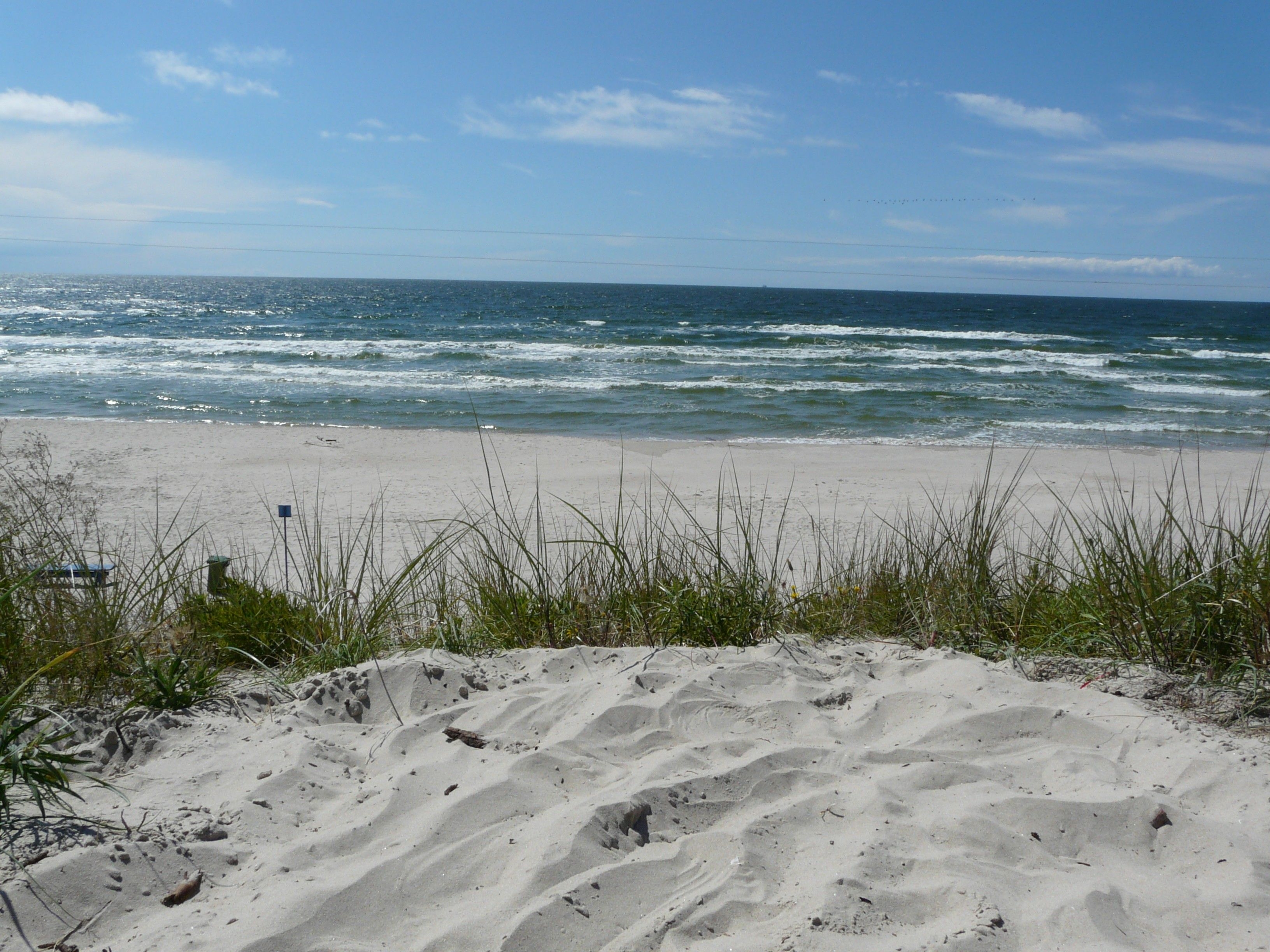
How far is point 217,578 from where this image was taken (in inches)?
148

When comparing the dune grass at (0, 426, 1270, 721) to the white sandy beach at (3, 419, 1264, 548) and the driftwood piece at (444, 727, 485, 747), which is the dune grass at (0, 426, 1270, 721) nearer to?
the driftwood piece at (444, 727, 485, 747)

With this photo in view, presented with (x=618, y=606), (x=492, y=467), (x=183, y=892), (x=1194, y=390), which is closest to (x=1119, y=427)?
(x=1194, y=390)

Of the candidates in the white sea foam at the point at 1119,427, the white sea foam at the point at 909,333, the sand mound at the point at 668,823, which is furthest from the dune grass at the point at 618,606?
the white sea foam at the point at 909,333

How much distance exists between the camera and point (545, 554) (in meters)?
3.80

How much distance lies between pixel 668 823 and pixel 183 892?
1.14 m

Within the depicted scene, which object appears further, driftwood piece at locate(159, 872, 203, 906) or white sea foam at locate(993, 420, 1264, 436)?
white sea foam at locate(993, 420, 1264, 436)

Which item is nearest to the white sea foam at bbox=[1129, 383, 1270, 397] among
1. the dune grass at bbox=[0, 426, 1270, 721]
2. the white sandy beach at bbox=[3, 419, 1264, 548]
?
the white sandy beach at bbox=[3, 419, 1264, 548]

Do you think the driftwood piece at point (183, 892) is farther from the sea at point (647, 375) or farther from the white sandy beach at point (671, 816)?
the sea at point (647, 375)

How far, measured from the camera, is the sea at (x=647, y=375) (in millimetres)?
15578

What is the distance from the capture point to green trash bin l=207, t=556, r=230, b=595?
147 inches

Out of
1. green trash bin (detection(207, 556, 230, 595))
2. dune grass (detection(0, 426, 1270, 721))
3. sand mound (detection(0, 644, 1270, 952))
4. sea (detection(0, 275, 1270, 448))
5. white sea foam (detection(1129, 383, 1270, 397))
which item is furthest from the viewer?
white sea foam (detection(1129, 383, 1270, 397))

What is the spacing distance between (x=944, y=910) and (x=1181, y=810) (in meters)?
0.80

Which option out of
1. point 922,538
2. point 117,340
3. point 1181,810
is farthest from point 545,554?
point 117,340

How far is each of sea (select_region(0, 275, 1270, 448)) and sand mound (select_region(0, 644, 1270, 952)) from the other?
16.9 ft
